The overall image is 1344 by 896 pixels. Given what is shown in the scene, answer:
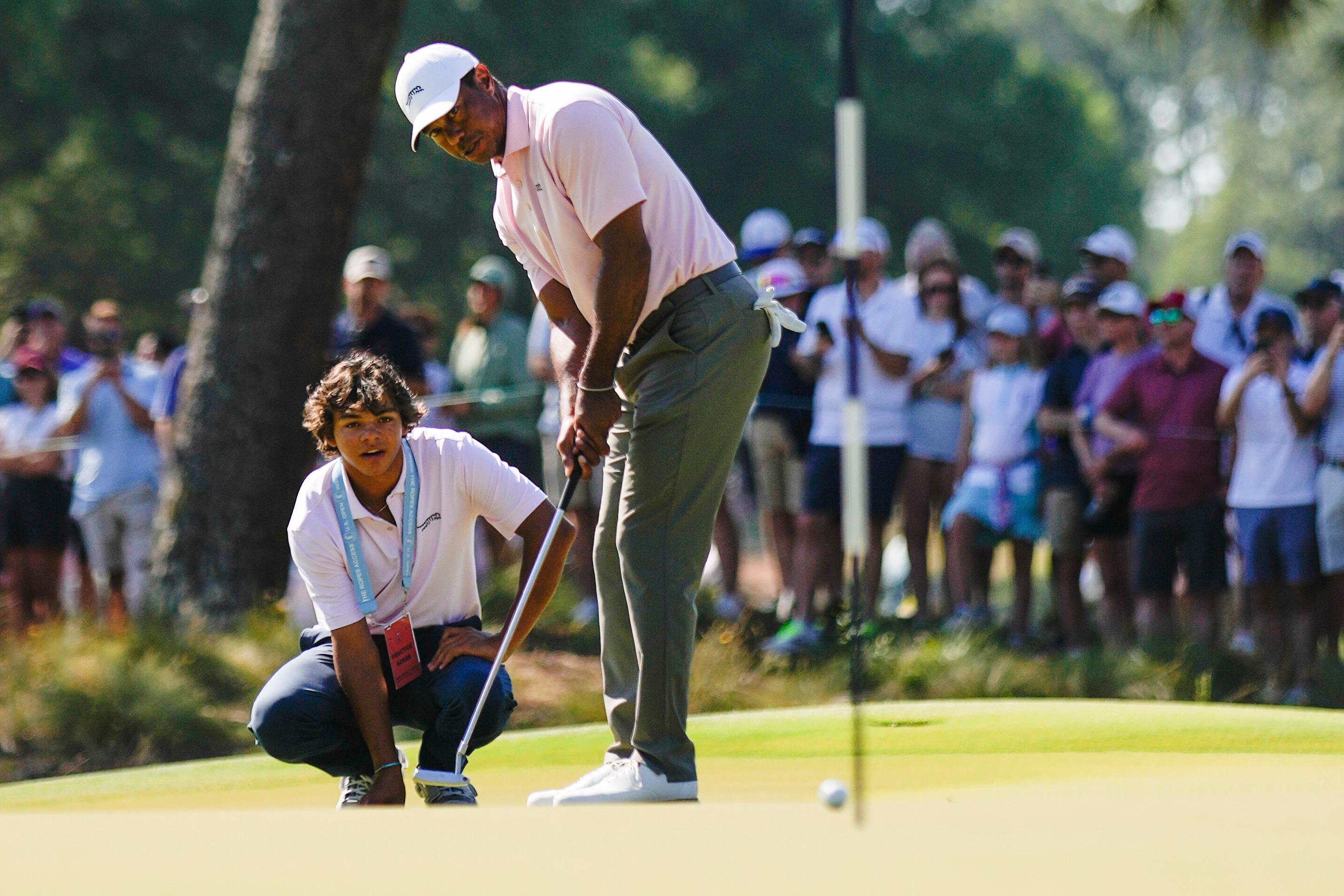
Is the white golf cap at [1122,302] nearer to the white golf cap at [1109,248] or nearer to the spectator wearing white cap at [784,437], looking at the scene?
the white golf cap at [1109,248]

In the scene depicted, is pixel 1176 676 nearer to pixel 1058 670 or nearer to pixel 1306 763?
pixel 1058 670

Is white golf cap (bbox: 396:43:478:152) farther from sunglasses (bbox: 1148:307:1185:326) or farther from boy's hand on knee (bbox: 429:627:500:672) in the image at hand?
sunglasses (bbox: 1148:307:1185:326)

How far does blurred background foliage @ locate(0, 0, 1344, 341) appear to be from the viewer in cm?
2153

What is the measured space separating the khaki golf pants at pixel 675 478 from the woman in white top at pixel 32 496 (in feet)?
19.1

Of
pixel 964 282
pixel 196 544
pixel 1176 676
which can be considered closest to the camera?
pixel 1176 676

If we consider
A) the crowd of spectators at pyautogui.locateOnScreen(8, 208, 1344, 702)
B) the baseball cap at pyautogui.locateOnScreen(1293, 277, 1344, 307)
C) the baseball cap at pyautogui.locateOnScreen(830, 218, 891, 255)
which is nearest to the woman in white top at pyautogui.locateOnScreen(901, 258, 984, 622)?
the crowd of spectators at pyautogui.locateOnScreen(8, 208, 1344, 702)

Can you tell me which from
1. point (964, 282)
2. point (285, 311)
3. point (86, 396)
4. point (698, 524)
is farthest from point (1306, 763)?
point (86, 396)

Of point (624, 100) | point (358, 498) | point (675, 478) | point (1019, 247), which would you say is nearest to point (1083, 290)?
point (1019, 247)

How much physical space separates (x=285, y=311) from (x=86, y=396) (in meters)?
1.51

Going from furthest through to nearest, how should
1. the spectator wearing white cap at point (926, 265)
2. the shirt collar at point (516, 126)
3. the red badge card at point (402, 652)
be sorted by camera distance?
1. the spectator wearing white cap at point (926, 265)
2. the red badge card at point (402, 652)
3. the shirt collar at point (516, 126)

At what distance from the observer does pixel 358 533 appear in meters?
4.38

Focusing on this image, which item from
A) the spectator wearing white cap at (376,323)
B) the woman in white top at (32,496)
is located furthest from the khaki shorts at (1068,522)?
the woman in white top at (32,496)

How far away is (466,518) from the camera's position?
14.8 ft

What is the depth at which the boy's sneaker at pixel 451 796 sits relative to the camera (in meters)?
4.11
